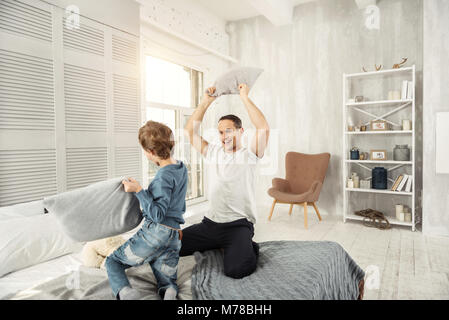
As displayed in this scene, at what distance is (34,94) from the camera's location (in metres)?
1.78

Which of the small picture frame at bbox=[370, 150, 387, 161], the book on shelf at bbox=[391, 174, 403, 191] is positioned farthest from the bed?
the small picture frame at bbox=[370, 150, 387, 161]

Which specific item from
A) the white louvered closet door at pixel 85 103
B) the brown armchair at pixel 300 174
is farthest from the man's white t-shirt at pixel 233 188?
the brown armchair at pixel 300 174

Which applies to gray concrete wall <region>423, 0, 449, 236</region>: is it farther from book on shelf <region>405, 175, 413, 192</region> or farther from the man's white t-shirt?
the man's white t-shirt

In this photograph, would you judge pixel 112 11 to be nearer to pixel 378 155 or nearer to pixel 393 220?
pixel 378 155

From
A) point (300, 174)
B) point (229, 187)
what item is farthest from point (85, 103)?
point (300, 174)

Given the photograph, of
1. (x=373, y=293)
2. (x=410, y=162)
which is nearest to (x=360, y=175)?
(x=410, y=162)

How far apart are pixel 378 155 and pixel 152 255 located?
3281 mm

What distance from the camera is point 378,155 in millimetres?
3604

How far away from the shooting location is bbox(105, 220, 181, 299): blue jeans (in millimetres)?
1188

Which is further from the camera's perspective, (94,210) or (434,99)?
(434,99)

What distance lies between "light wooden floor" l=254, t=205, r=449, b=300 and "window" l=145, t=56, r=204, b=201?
1167 mm

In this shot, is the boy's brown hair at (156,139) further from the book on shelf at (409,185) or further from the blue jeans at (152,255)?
the book on shelf at (409,185)

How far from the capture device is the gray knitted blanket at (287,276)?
111cm
